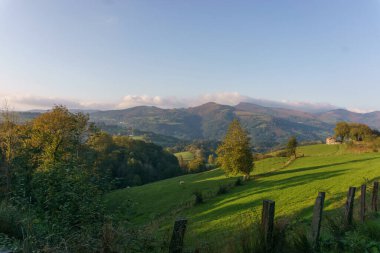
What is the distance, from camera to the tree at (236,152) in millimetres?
51250

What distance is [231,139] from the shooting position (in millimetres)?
52438

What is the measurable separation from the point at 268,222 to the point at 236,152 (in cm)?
4560

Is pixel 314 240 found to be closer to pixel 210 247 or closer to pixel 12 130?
pixel 210 247

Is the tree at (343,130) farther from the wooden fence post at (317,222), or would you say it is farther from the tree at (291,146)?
the wooden fence post at (317,222)

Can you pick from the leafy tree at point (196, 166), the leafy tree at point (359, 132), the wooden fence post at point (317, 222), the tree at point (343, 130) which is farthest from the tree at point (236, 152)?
the tree at point (343, 130)

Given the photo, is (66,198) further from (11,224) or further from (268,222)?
(268,222)

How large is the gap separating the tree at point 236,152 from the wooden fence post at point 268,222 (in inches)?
1774

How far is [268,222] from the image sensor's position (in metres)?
6.19

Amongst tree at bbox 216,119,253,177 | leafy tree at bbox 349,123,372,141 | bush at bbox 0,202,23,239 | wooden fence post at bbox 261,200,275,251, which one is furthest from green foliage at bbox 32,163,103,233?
leafy tree at bbox 349,123,372,141

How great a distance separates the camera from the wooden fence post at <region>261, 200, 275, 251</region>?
6.17m

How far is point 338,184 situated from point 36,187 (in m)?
35.9

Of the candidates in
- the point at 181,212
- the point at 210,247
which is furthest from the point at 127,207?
the point at 181,212

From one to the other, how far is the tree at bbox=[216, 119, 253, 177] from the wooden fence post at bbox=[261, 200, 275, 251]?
45049 mm

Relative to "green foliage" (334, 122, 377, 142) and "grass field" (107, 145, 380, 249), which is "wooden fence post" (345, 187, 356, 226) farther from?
"green foliage" (334, 122, 377, 142)
